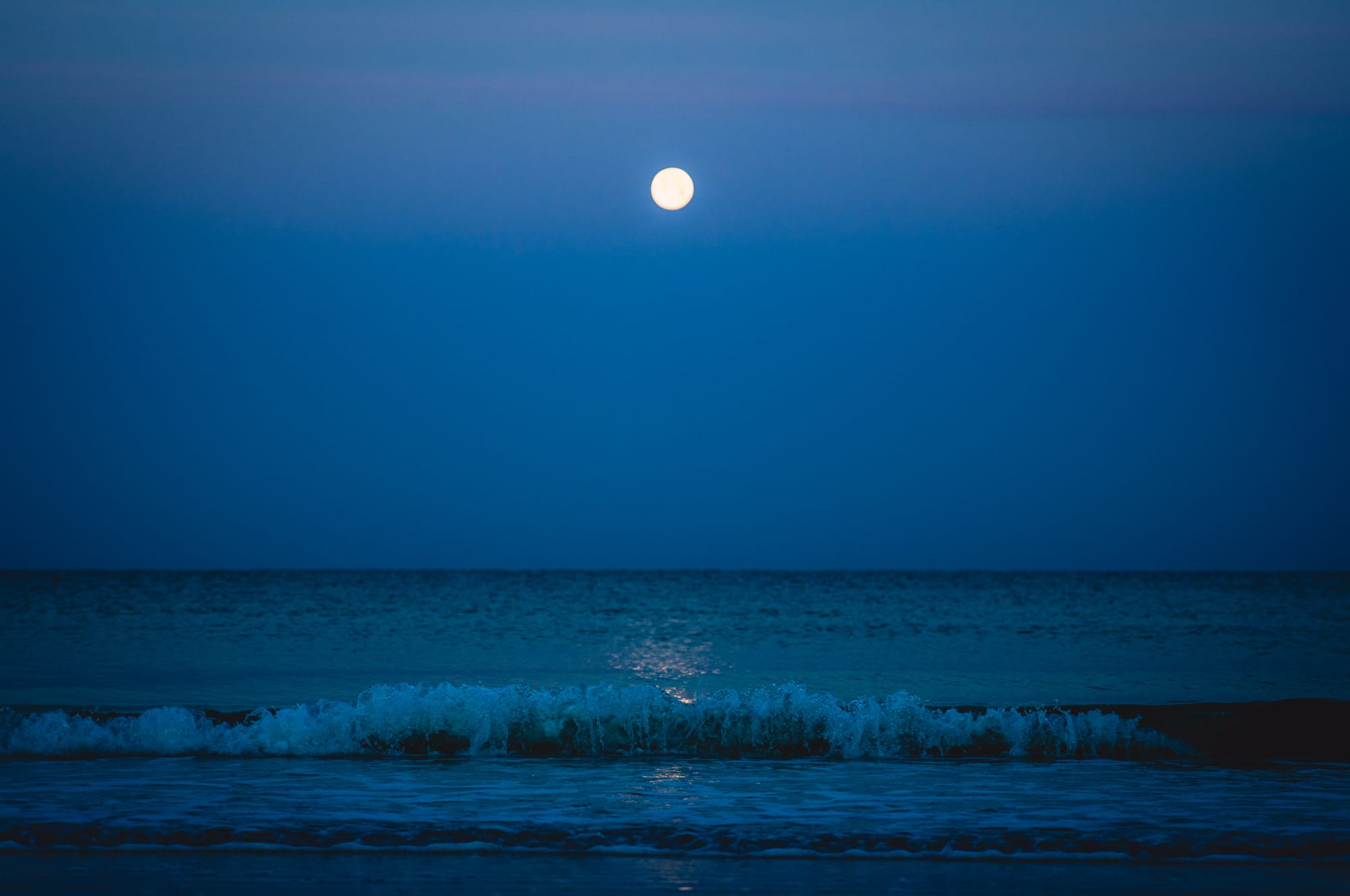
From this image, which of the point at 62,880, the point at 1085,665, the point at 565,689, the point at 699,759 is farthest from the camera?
the point at 1085,665

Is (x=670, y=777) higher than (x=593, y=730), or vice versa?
(x=593, y=730)

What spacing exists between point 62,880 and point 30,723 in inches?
211

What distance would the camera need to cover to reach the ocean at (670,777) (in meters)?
6.52

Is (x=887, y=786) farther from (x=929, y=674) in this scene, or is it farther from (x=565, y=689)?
(x=929, y=674)

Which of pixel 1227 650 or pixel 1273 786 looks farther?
pixel 1227 650

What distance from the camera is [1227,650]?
90.3 ft

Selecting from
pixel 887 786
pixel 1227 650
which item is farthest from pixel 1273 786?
pixel 1227 650

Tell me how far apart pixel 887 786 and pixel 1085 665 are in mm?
15401

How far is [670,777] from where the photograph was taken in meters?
9.54

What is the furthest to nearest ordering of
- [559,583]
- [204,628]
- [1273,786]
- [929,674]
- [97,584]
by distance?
[559,583] → [97,584] → [204,628] → [929,674] → [1273,786]

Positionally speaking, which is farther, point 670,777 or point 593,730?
point 593,730

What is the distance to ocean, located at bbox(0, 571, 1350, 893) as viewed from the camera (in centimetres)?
652

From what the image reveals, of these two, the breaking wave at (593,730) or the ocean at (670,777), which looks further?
the breaking wave at (593,730)

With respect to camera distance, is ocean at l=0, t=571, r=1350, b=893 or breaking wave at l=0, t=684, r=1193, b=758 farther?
breaking wave at l=0, t=684, r=1193, b=758
